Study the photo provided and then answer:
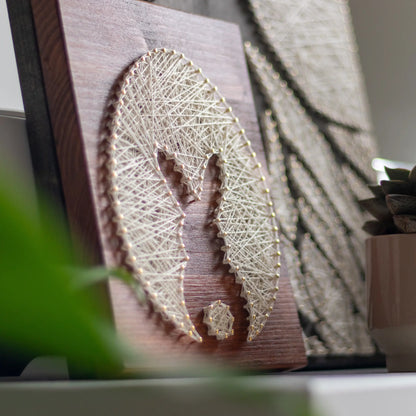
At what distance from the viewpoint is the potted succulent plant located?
56 cm

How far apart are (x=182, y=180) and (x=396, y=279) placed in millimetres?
220

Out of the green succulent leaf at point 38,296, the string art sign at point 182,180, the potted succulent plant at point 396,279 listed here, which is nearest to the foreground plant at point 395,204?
the potted succulent plant at point 396,279

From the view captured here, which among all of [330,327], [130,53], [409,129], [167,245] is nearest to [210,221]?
[167,245]

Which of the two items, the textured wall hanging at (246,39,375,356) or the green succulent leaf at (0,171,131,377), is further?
the textured wall hanging at (246,39,375,356)

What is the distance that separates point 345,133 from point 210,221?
0.35 metres

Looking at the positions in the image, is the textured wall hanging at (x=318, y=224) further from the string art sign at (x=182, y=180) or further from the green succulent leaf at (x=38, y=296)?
the green succulent leaf at (x=38, y=296)

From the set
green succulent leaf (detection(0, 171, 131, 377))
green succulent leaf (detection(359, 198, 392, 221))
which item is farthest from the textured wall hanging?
green succulent leaf (detection(0, 171, 131, 377))

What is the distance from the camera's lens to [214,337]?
51cm

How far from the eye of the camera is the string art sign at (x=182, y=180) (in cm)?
48

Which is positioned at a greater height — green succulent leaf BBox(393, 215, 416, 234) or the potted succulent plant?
green succulent leaf BBox(393, 215, 416, 234)

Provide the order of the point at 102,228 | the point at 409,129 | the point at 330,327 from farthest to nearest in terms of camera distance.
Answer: the point at 409,129 < the point at 330,327 < the point at 102,228

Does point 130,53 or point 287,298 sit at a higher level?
point 130,53

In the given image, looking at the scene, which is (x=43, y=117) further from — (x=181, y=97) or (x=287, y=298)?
(x=287, y=298)

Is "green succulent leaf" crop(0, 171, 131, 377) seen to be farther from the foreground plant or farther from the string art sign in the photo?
the foreground plant
